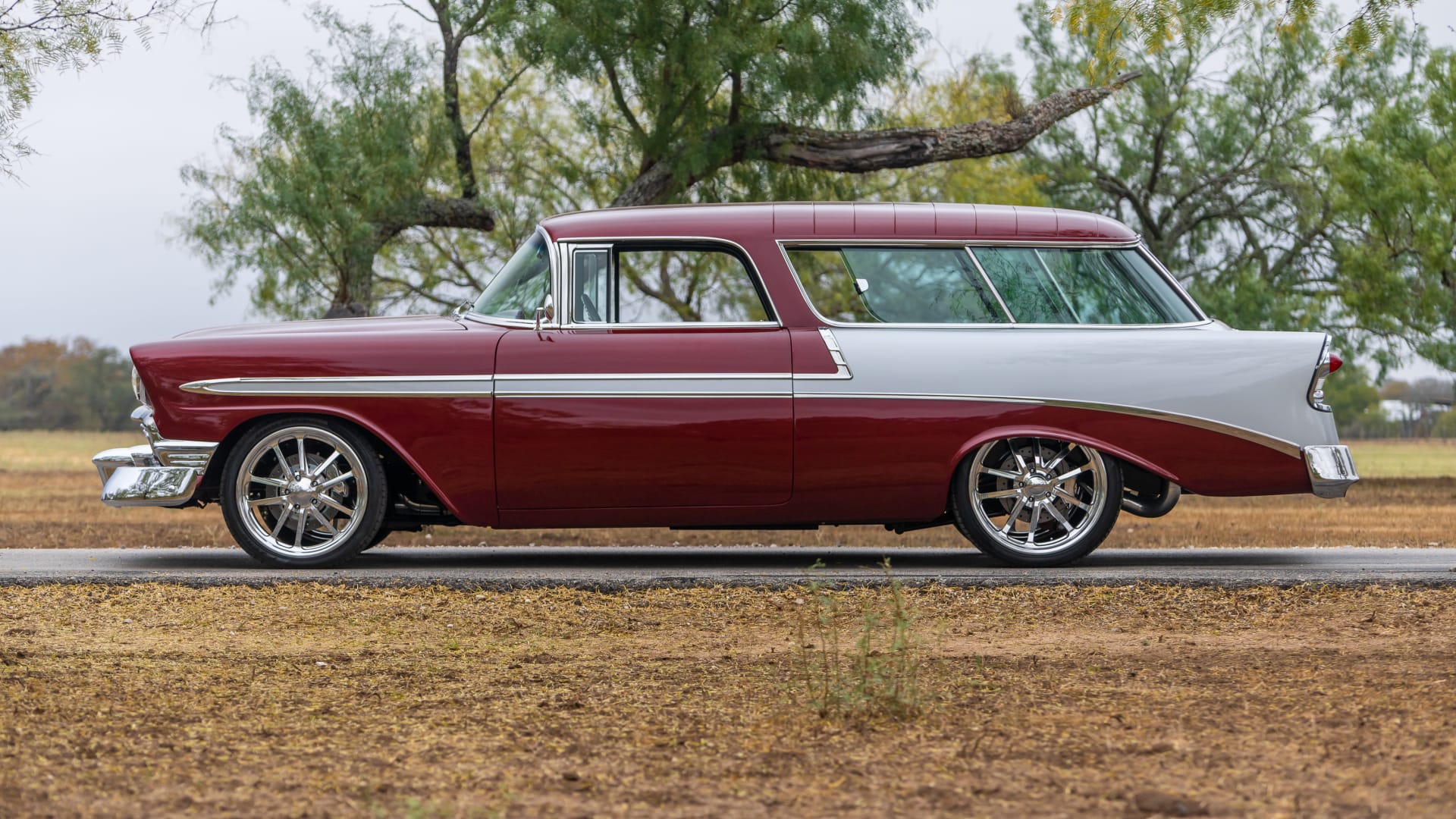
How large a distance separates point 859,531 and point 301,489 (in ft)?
27.9

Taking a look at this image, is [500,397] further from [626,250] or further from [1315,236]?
[1315,236]

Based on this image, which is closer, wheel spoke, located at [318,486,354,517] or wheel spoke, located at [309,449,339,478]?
wheel spoke, located at [309,449,339,478]

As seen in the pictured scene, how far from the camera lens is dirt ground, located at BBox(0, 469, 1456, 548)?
41.4ft

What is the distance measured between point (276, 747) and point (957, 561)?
507cm

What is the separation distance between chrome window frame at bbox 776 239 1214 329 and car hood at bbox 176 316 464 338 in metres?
1.80

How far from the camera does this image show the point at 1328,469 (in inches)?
304

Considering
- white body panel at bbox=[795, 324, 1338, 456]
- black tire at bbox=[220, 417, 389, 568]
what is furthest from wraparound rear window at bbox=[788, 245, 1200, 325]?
black tire at bbox=[220, 417, 389, 568]

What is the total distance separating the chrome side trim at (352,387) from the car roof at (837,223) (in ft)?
3.03

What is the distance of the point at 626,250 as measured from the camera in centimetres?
787

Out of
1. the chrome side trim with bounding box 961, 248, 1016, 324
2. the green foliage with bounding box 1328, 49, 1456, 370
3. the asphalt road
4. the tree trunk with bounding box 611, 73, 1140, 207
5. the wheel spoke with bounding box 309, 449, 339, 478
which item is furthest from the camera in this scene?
the green foliage with bounding box 1328, 49, 1456, 370

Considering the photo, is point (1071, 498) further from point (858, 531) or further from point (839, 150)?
point (839, 150)

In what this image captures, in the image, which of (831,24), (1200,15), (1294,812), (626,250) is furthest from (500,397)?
(831,24)

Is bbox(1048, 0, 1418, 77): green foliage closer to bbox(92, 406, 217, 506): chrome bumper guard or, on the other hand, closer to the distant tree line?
the distant tree line

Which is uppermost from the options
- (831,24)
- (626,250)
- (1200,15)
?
(831,24)
